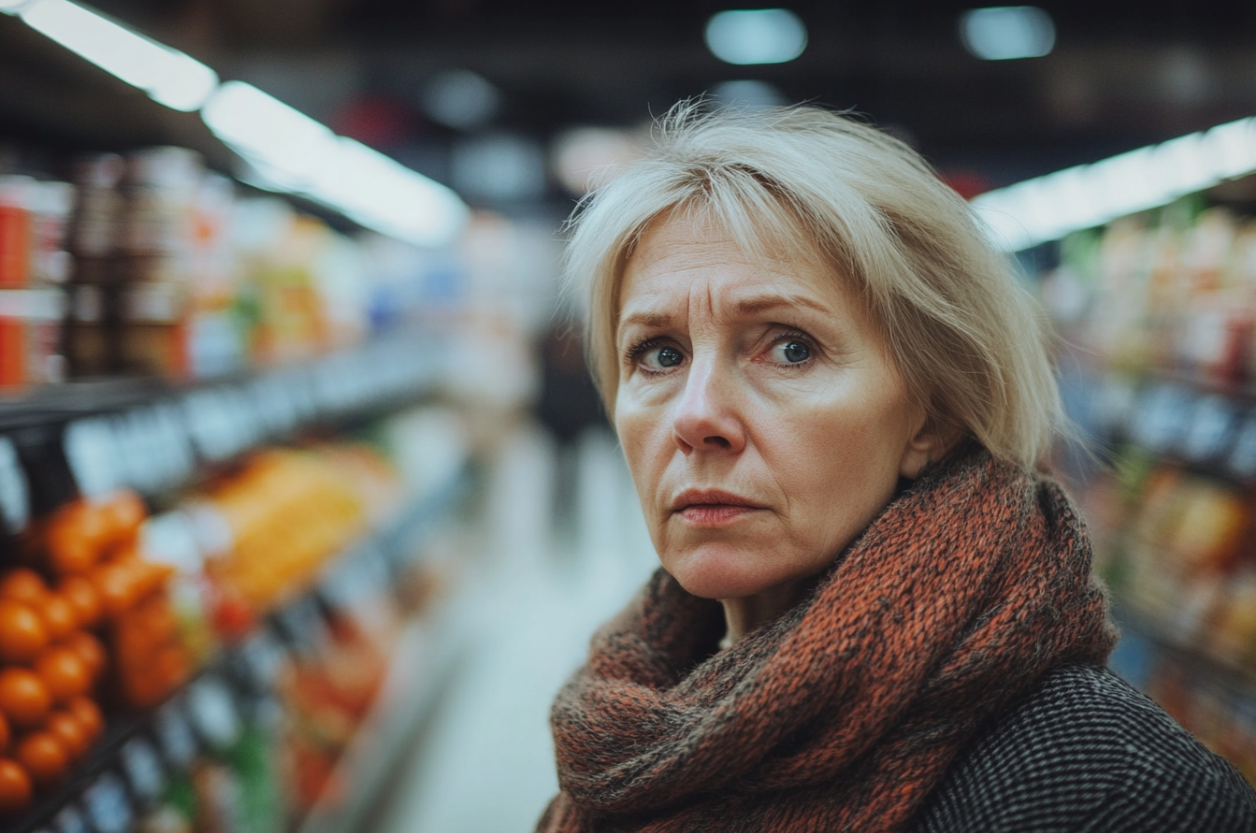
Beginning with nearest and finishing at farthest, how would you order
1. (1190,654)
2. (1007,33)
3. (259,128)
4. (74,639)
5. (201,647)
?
(74,639) < (201,647) < (259,128) < (1190,654) < (1007,33)

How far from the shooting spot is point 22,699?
1.63 metres

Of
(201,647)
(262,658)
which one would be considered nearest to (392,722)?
(262,658)

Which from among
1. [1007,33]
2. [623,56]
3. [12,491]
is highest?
[1007,33]

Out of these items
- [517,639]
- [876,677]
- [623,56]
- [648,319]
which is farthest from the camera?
[517,639]

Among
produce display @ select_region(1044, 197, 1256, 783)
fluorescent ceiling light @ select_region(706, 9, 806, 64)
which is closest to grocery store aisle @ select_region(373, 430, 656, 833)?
produce display @ select_region(1044, 197, 1256, 783)

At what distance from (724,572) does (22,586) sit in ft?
4.77

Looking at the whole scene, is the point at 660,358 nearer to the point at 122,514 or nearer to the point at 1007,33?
the point at 122,514

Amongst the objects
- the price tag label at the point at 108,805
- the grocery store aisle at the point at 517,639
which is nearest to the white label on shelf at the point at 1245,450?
the grocery store aisle at the point at 517,639

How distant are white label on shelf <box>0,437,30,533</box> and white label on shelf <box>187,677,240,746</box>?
80cm

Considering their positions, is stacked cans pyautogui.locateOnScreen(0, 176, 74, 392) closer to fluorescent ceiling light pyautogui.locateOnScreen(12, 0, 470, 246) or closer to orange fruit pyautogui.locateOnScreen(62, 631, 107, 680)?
fluorescent ceiling light pyautogui.locateOnScreen(12, 0, 470, 246)

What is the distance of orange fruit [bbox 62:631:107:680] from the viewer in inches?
73.1

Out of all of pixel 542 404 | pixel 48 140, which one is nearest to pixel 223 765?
pixel 48 140

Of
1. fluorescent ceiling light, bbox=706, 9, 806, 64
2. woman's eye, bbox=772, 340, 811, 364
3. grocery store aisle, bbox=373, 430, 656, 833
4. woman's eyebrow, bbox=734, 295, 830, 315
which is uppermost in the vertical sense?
fluorescent ceiling light, bbox=706, 9, 806, 64

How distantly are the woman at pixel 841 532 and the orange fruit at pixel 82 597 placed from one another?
1154 mm
